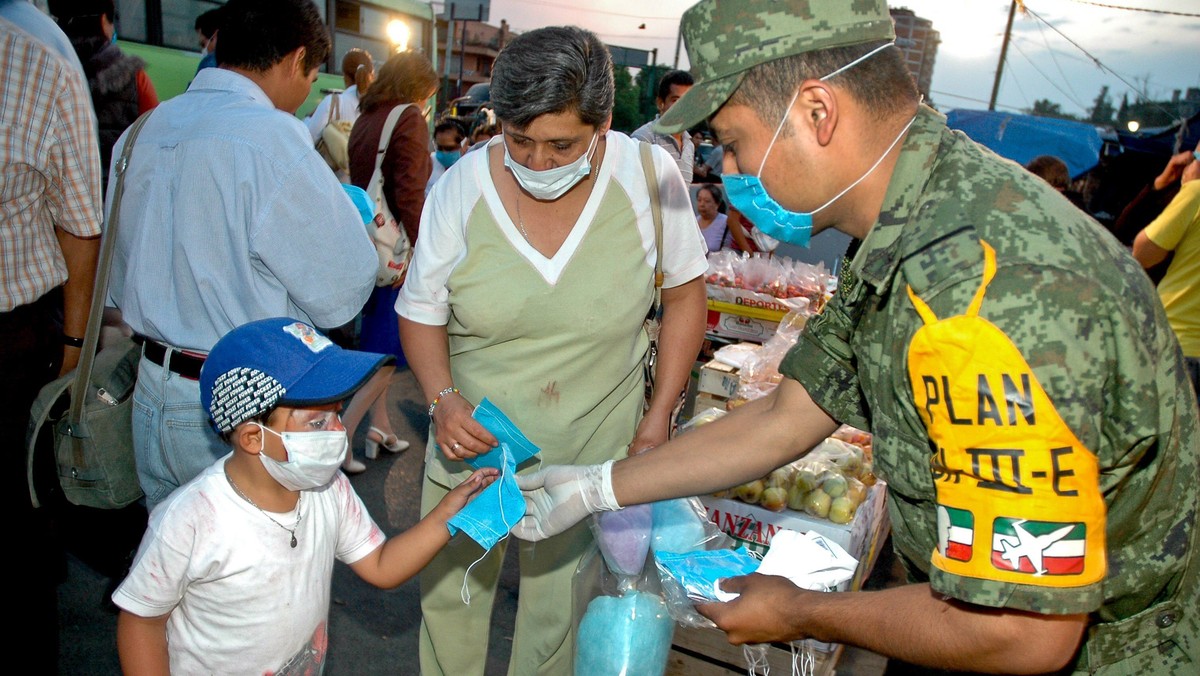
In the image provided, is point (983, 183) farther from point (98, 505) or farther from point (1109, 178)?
point (1109, 178)

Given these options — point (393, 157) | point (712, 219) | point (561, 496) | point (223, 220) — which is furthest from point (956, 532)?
point (712, 219)

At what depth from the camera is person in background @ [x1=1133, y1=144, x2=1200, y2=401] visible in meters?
4.34

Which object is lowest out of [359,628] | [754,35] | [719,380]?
[359,628]

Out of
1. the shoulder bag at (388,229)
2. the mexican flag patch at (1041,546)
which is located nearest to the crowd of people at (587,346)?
the mexican flag patch at (1041,546)

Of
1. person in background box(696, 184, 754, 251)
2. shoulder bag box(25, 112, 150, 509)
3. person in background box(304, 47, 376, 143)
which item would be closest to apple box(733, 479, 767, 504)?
shoulder bag box(25, 112, 150, 509)

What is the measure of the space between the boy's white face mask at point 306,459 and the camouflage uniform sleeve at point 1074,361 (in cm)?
135

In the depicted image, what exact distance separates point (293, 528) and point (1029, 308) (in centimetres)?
166

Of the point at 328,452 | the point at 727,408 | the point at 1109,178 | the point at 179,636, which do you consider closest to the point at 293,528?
the point at 328,452

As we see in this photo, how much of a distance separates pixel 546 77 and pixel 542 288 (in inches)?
22.0

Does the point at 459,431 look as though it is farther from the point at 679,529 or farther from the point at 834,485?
the point at 834,485

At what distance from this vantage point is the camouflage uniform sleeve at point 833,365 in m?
1.79

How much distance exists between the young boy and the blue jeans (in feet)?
1.32

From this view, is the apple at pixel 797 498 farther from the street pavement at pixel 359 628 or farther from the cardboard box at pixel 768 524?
the street pavement at pixel 359 628

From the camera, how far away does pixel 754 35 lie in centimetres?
147
